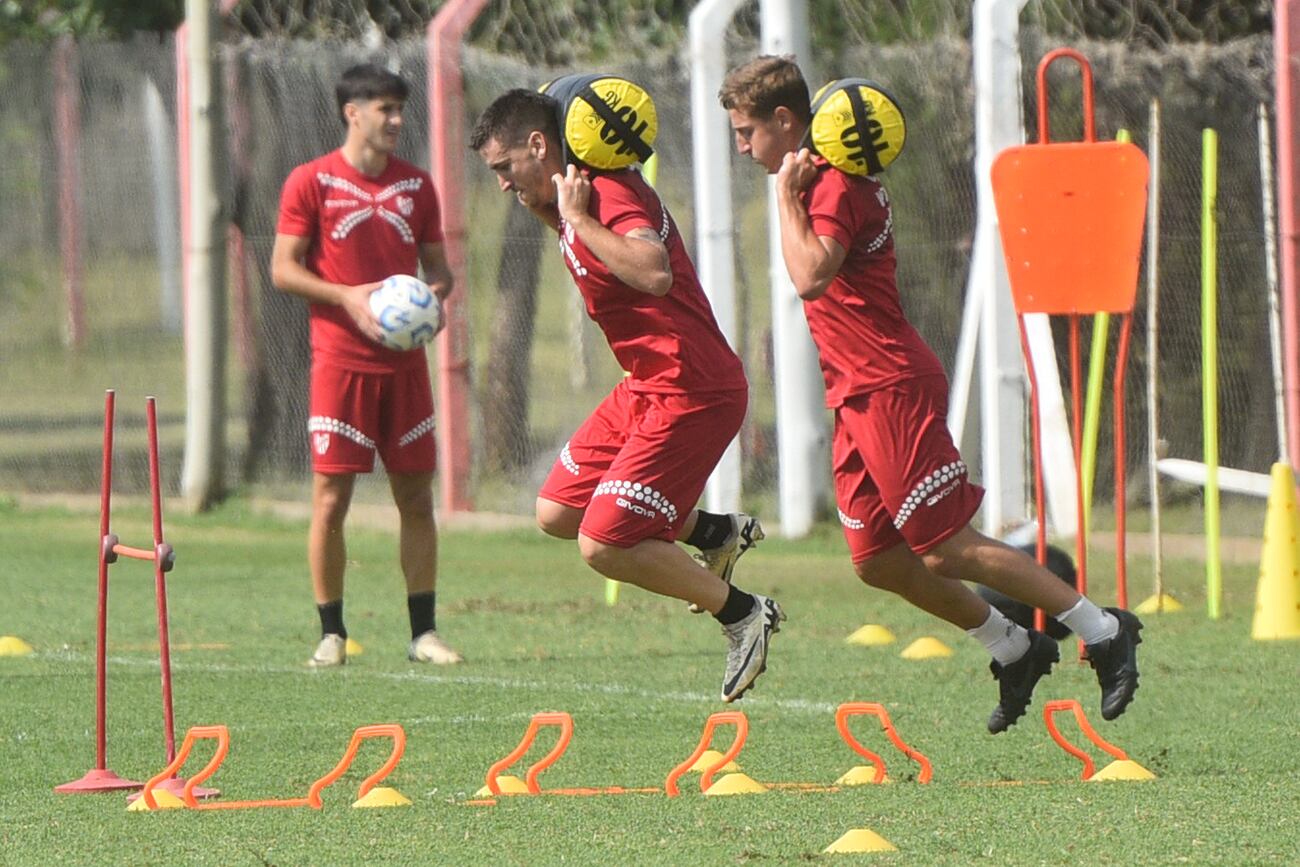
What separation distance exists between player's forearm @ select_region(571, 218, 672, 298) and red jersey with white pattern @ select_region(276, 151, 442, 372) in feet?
9.67

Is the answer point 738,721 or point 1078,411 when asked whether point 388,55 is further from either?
point 738,721

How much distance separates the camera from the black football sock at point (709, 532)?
7945 millimetres

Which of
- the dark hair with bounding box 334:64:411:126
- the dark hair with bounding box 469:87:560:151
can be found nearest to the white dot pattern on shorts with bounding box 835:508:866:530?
the dark hair with bounding box 469:87:560:151

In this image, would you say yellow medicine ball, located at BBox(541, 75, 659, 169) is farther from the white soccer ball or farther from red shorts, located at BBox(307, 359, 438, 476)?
red shorts, located at BBox(307, 359, 438, 476)

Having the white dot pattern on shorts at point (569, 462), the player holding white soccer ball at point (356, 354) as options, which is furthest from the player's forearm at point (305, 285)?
the white dot pattern on shorts at point (569, 462)

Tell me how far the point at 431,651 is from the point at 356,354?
1.27m

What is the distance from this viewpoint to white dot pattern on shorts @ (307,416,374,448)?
9859mm

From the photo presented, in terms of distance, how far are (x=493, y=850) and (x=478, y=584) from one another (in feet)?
24.8

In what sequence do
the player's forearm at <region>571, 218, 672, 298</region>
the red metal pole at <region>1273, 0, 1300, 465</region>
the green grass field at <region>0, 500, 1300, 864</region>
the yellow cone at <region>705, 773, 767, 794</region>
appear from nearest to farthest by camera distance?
the green grass field at <region>0, 500, 1300, 864</region>, the yellow cone at <region>705, 773, 767, 794</region>, the player's forearm at <region>571, 218, 672, 298</region>, the red metal pole at <region>1273, 0, 1300, 465</region>

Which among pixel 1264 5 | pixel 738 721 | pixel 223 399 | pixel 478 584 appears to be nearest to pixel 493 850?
pixel 738 721

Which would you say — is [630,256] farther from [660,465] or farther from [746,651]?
[746,651]

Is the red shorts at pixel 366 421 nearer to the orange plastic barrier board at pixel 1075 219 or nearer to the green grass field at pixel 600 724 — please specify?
the green grass field at pixel 600 724

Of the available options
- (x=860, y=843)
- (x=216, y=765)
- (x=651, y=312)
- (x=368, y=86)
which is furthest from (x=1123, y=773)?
(x=368, y=86)

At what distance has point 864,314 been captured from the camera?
7.42m
